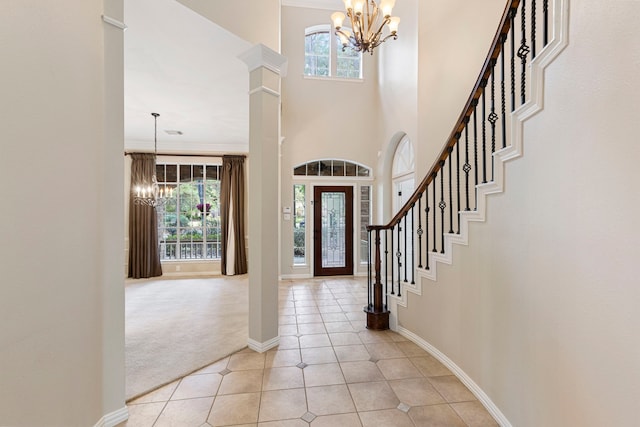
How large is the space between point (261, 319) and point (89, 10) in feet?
8.64

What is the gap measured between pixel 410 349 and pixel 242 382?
1.61 m

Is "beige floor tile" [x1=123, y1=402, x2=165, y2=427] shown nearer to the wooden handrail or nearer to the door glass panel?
the wooden handrail

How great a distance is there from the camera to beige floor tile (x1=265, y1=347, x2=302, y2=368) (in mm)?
2602

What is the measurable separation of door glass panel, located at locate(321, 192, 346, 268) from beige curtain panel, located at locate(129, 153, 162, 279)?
148 inches

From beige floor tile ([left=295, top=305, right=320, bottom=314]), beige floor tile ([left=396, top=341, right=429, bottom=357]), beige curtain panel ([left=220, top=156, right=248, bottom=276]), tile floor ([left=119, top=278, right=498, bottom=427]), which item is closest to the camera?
tile floor ([left=119, top=278, right=498, bottom=427])

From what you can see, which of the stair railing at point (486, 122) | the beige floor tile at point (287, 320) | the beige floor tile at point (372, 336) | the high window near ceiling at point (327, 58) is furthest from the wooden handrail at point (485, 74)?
the high window near ceiling at point (327, 58)

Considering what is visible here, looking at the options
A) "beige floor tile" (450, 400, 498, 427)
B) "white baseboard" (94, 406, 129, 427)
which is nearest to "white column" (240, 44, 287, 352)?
"white baseboard" (94, 406, 129, 427)

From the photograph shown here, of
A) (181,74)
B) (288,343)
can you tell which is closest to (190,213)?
(181,74)

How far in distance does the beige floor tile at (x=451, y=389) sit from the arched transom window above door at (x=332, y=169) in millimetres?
4743

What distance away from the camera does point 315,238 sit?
6441 millimetres

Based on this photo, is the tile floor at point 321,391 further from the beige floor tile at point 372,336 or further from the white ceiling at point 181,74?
the white ceiling at point 181,74

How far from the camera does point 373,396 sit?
2.14 metres

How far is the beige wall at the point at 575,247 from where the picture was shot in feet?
3.56

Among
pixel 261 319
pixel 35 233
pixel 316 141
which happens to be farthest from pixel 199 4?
pixel 316 141
